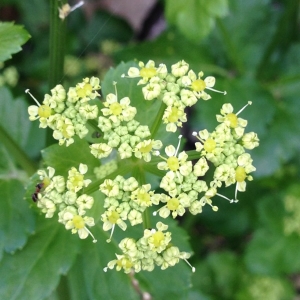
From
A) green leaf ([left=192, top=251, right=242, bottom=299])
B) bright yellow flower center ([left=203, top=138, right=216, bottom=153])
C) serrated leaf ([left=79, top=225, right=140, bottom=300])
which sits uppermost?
bright yellow flower center ([left=203, top=138, right=216, bottom=153])

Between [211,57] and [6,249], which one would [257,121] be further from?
[6,249]

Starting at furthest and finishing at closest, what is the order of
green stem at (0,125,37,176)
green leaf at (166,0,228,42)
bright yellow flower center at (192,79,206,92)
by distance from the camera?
green leaf at (166,0,228,42)
green stem at (0,125,37,176)
bright yellow flower center at (192,79,206,92)

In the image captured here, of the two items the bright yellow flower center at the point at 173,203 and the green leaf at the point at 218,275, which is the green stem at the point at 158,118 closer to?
the bright yellow flower center at the point at 173,203

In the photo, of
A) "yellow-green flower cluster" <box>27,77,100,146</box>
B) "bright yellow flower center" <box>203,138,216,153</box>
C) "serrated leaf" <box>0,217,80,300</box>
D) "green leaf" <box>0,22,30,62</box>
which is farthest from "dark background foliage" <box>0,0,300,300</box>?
"bright yellow flower center" <box>203,138,216,153</box>

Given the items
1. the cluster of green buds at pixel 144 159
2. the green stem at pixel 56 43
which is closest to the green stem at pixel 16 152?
the green stem at pixel 56 43

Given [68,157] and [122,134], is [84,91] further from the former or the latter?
[68,157]

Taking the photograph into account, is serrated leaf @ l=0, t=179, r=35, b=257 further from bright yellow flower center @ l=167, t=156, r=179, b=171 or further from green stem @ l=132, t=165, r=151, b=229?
bright yellow flower center @ l=167, t=156, r=179, b=171
